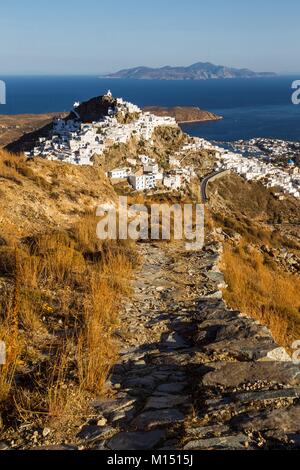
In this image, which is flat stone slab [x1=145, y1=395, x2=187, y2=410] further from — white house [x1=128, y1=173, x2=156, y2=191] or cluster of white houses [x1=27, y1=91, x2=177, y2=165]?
cluster of white houses [x1=27, y1=91, x2=177, y2=165]

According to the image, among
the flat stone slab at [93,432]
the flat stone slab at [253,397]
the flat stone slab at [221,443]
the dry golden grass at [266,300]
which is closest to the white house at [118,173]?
the dry golden grass at [266,300]

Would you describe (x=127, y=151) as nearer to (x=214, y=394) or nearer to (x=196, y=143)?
(x=196, y=143)

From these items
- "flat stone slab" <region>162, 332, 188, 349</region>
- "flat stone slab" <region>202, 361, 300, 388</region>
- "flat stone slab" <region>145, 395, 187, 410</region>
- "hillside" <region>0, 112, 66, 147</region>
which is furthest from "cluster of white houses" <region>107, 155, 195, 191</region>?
"hillside" <region>0, 112, 66, 147</region>

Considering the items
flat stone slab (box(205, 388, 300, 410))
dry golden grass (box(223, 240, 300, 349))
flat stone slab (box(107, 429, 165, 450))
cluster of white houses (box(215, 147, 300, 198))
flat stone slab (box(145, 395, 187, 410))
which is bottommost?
cluster of white houses (box(215, 147, 300, 198))

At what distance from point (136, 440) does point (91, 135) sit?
Result: 6552 cm

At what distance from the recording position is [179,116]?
15675cm

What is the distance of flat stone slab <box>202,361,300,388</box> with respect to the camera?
3934 millimetres

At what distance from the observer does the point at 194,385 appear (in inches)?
157

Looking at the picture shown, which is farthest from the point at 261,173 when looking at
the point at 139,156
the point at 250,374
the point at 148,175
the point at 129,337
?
the point at 250,374

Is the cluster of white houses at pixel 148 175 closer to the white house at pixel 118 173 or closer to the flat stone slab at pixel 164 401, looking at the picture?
the white house at pixel 118 173

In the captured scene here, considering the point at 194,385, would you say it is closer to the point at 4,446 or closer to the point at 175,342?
the point at 175,342

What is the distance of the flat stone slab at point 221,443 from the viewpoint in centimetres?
301

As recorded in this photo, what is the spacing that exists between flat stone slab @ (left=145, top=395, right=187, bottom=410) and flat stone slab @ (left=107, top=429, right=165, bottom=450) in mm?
369

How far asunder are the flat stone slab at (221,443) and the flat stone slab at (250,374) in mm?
781
